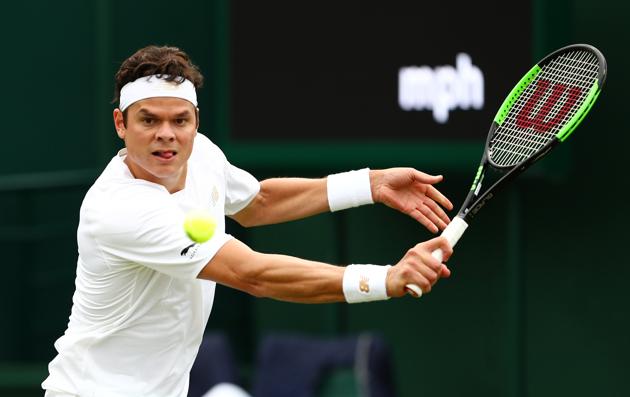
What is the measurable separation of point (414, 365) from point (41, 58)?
8.03ft

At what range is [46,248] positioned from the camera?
8617mm

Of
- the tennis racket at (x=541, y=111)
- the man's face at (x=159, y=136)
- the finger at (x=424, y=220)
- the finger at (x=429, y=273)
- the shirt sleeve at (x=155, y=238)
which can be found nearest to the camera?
the finger at (x=429, y=273)

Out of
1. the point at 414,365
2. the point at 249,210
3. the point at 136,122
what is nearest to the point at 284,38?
the point at 414,365

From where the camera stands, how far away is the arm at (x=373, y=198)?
521 cm

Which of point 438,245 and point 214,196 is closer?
Answer: point 438,245

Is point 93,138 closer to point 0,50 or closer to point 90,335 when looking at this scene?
point 0,50

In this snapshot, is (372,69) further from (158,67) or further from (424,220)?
(158,67)

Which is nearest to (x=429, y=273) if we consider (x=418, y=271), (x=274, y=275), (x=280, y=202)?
(x=418, y=271)

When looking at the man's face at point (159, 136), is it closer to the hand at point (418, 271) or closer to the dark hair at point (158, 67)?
the dark hair at point (158, 67)

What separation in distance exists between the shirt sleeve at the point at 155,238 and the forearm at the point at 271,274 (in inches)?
1.6

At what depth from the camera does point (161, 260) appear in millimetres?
4809

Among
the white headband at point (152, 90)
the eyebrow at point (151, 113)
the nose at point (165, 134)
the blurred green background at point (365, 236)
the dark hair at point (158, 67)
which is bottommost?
the blurred green background at point (365, 236)

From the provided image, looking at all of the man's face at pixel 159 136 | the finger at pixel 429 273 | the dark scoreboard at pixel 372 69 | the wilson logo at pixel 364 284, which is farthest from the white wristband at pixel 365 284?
the dark scoreboard at pixel 372 69

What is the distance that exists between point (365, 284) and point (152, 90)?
872 mm
